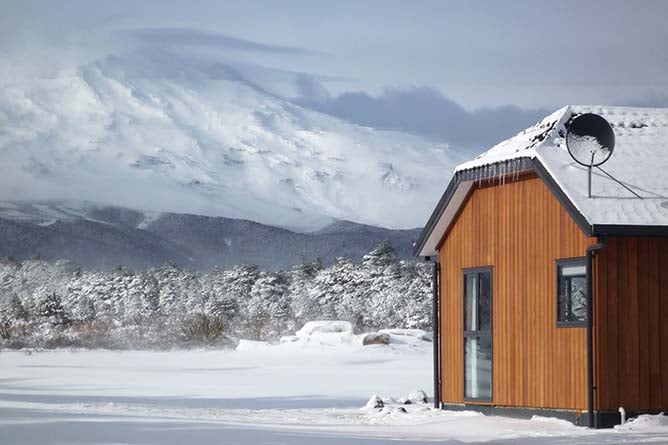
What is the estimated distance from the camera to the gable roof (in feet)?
43.9

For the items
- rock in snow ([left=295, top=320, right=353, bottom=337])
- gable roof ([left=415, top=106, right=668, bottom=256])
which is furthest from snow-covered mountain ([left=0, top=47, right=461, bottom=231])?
gable roof ([left=415, top=106, right=668, bottom=256])

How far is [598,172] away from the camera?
1445cm

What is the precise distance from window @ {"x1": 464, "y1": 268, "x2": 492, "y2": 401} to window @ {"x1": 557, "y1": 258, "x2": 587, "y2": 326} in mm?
1653

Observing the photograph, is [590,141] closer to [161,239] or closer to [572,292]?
[572,292]

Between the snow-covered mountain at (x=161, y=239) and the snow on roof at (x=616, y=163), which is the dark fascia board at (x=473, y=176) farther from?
the snow-covered mountain at (x=161, y=239)

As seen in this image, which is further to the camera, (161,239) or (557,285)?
(161,239)

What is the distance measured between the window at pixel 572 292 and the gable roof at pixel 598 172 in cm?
71

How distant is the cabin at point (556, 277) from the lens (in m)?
13.5

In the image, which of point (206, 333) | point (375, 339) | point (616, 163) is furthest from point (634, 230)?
point (206, 333)

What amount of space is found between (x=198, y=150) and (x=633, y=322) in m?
114

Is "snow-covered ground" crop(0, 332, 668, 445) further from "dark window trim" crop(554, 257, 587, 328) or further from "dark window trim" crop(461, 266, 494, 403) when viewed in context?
"dark window trim" crop(554, 257, 587, 328)

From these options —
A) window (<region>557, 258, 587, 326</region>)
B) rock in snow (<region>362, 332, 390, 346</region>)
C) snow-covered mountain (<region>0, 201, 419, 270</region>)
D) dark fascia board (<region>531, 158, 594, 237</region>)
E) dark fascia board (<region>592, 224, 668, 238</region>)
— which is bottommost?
rock in snow (<region>362, 332, 390, 346</region>)

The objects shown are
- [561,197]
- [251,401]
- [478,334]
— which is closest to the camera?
[561,197]

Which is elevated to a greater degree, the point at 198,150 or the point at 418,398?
the point at 198,150
